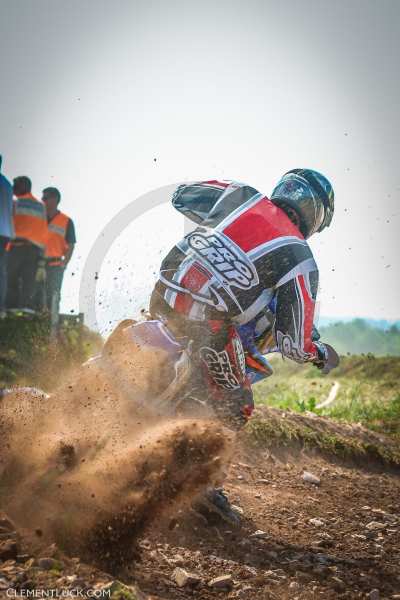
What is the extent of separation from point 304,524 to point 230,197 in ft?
8.27

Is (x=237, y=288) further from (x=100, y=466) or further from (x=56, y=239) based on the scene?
(x=56, y=239)

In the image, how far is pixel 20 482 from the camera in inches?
142

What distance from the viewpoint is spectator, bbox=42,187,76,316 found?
1057cm

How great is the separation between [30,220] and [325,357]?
6.95 metres

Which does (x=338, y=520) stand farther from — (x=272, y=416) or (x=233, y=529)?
(x=272, y=416)

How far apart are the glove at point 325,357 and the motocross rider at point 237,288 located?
0.49ft

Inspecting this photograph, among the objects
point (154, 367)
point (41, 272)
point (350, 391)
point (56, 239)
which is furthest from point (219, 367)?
point (56, 239)

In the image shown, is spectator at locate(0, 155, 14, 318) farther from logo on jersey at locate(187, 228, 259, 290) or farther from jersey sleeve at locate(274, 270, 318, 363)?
jersey sleeve at locate(274, 270, 318, 363)

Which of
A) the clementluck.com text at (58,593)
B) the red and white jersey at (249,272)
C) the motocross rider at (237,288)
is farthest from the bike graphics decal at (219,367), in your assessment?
the clementluck.com text at (58,593)

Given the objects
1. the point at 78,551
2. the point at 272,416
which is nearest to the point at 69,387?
the point at 78,551

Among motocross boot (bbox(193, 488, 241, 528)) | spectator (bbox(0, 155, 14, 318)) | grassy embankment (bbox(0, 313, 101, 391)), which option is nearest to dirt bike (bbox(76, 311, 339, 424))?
motocross boot (bbox(193, 488, 241, 528))

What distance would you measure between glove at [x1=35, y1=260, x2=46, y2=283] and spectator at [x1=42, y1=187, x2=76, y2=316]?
230mm

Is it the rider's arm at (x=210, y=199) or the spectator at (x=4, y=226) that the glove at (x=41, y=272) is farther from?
the rider's arm at (x=210, y=199)

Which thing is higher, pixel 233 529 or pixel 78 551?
pixel 78 551
